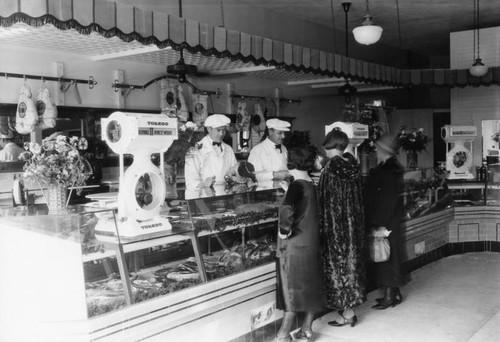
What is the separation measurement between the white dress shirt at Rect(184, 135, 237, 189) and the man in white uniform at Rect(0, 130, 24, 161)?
2.19 metres

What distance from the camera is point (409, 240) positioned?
256 inches

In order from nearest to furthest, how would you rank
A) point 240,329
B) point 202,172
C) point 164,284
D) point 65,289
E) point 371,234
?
point 65,289 → point 164,284 → point 240,329 → point 371,234 → point 202,172

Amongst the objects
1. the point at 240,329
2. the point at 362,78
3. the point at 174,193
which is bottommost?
the point at 240,329

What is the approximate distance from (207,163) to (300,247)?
1905 millimetres

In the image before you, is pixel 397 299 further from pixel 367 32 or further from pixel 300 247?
pixel 367 32

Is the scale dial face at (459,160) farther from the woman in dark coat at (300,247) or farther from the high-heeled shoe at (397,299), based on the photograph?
the woman in dark coat at (300,247)

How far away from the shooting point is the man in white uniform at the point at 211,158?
207 inches

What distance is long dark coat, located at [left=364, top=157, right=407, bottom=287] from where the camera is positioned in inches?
195

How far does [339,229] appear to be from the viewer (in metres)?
4.38

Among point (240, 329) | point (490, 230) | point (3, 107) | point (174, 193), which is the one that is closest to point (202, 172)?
point (174, 193)

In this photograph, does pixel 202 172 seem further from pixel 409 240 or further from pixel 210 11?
pixel 210 11

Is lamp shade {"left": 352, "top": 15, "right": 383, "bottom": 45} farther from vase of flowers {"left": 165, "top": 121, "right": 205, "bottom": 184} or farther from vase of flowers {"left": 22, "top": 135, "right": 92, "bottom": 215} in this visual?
vase of flowers {"left": 22, "top": 135, "right": 92, "bottom": 215}

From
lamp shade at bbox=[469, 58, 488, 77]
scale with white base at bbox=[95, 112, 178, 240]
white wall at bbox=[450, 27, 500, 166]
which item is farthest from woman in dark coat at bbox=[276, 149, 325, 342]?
white wall at bbox=[450, 27, 500, 166]

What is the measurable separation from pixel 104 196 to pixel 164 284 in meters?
0.90
